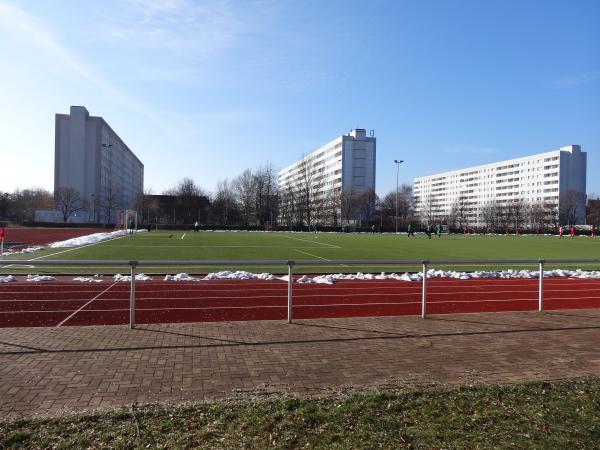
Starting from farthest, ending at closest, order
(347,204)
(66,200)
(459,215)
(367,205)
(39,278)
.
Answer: (459,215) → (367,205) → (347,204) → (66,200) → (39,278)

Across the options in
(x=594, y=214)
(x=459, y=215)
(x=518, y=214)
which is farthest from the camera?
(x=459, y=215)

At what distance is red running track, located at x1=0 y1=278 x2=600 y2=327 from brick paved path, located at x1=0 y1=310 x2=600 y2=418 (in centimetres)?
189

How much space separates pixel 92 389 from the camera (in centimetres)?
479

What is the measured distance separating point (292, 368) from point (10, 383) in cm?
302

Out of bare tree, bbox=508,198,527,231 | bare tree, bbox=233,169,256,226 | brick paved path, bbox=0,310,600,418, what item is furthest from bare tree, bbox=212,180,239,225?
brick paved path, bbox=0,310,600,418

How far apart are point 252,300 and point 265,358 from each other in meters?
5.69

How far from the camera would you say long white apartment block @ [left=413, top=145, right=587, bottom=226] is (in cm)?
13625

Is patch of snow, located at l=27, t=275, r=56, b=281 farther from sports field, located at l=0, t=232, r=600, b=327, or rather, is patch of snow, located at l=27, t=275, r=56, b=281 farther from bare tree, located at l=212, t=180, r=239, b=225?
bare tree, located at l=212, t=180, r=239, b=225

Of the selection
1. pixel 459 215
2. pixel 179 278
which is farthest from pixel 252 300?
pixel 459 215

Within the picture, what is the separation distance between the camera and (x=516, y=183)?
150 m

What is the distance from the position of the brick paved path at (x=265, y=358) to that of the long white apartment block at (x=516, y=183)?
127 m

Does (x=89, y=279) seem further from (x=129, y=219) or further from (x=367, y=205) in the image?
(x=367, y=205)

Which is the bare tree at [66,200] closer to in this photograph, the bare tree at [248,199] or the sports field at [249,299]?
the bare tree at [248,199]

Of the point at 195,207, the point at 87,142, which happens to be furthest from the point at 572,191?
the point at 87,142
